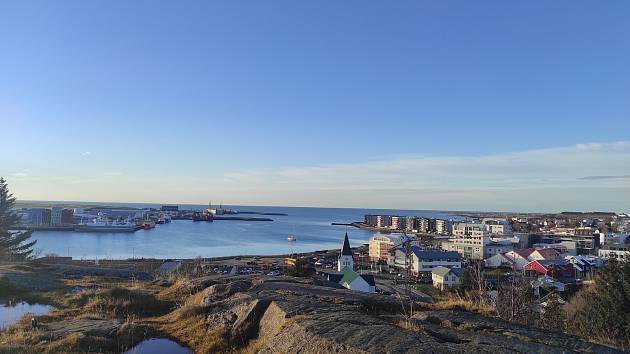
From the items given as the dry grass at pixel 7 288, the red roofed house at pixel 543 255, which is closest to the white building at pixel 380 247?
the red roofed house at pixel 543 255

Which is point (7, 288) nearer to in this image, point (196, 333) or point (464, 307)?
point (196, 333)

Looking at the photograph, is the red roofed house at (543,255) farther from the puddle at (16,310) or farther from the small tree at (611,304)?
the puddle at (16,310)

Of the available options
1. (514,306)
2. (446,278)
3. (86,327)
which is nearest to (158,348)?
(86,327)

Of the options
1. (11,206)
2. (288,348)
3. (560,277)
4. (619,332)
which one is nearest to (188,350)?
(288,348)

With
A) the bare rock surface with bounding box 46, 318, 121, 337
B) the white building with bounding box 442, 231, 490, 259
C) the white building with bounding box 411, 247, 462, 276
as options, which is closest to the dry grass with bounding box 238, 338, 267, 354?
the bare rock surface with bounding box 46, 318, 121, 337

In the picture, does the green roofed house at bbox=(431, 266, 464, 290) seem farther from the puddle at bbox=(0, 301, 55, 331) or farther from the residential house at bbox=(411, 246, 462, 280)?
the puddle at bbox=(0, 301, 55, 331)

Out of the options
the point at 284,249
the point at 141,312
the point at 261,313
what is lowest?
the point at 284,249

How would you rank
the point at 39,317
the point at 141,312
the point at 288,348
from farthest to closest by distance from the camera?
the point at 141,312 < the point at 39,317 < the point at 288,348

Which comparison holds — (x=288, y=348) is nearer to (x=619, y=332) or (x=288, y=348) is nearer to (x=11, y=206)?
(x=619, y=332)
